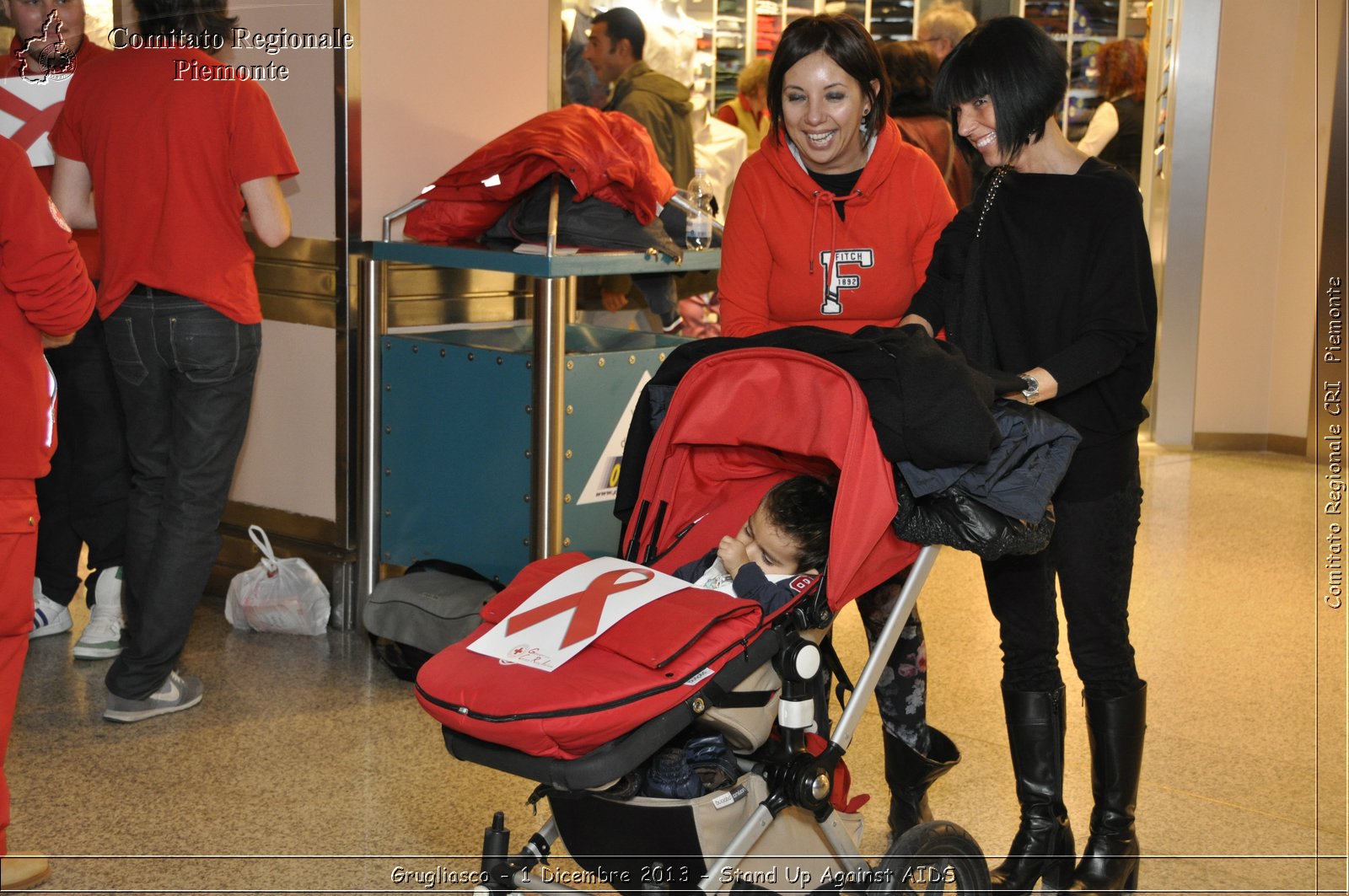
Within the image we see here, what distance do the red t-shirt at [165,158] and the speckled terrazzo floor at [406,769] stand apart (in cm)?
103

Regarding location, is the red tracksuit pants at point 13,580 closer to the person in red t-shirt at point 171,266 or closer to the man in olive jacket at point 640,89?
the person in red t-shirt at point 171,266

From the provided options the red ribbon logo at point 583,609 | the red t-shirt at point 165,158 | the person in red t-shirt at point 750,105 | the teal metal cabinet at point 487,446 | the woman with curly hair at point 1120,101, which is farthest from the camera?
the woman with curly hair at point 1120,101

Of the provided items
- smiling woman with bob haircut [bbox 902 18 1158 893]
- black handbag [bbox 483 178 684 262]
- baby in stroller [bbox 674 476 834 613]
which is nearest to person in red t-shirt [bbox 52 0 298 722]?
black handbag [bbox 483 178 684 262]

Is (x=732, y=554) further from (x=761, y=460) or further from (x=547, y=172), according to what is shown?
(x=547, y=172)

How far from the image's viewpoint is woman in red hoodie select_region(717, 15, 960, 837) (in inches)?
107

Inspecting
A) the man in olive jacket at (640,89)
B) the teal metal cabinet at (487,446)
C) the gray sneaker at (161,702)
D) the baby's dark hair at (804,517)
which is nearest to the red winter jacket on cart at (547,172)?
the teal metal cabinet at (487,446)

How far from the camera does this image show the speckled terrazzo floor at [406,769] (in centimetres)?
275

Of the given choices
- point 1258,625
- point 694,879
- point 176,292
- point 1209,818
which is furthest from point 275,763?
point 1258,625

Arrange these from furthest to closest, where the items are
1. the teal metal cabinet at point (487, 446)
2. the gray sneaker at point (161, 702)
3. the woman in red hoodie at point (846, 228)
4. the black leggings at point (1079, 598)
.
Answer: the teal metal cabinet at point (487, 446) < the gray sneaker at point (161, 702) < the woman in red hoodie at point (846, 228) < the black leggings at point (1079, 598)

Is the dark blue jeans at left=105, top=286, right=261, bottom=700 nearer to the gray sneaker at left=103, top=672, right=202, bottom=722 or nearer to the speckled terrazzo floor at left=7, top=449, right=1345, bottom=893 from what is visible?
the gray sneaker at left=103, top=672, right=202, bottom=722

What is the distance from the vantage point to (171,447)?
3.42m

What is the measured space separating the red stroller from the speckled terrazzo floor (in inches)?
26.9

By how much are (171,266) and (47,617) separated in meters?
1.33

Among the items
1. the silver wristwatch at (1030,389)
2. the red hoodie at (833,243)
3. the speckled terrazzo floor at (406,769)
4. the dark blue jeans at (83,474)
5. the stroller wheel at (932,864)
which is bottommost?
the speckled terrazzo floor at (406,769)
